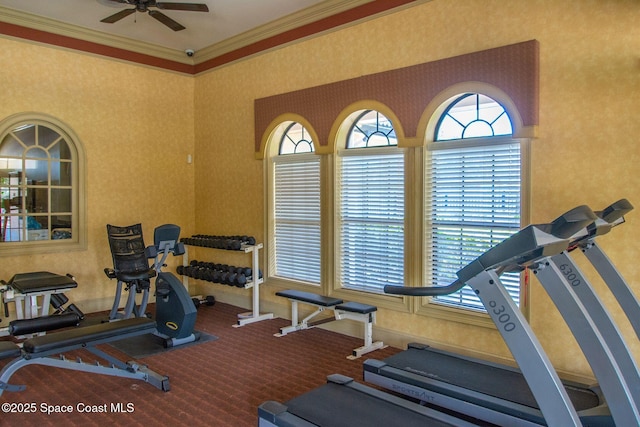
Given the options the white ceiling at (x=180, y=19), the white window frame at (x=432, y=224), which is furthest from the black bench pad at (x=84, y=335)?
the white ceiling at (x=180, y=19)

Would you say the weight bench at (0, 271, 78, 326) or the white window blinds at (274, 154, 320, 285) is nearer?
the weight bench at (0, 271, 78, 326)

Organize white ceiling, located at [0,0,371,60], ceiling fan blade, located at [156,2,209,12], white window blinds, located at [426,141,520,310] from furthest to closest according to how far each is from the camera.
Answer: white ceiling, located at [0,0,371,60], ceiling fan blade, located at [156,2,209,12], white window blinds, located at [426,141,520,310]

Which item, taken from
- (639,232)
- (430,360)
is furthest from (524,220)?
(430,360)

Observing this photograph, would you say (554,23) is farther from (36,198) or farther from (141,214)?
(36,198)

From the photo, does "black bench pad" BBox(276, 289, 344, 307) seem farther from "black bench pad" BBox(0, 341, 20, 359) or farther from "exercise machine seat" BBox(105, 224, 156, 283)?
"black bench pad" BBox(0, 341, 20, 359)

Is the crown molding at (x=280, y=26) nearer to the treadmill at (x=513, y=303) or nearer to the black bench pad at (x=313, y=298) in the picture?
the black bench pad at (x=313, y=298)

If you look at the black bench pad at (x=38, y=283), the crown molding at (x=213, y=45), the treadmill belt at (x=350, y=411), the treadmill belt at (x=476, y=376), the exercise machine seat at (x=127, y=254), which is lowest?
the treadmill belt at (x=350, y=411)

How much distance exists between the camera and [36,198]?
19.2 ft

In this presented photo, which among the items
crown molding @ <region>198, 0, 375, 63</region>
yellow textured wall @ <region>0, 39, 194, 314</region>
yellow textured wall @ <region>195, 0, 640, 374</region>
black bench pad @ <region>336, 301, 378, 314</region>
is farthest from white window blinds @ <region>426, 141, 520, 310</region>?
yellow textured wall @ <region>0, 39, 194, 314</region>

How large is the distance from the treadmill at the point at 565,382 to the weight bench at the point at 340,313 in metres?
0.63

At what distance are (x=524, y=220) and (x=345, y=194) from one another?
79.6 inches

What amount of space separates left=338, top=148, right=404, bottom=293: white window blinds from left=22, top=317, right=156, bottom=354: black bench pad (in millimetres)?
2268

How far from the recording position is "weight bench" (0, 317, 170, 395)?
319 centimetres

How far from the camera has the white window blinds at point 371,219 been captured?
4789mm
